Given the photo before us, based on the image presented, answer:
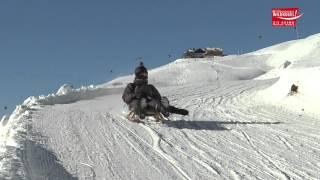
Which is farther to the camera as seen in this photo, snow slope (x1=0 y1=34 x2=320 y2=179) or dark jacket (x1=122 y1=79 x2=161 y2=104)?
dark jacket (x1=122 y1=79 x2=161 y2=104)

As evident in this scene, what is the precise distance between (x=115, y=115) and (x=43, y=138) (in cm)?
381

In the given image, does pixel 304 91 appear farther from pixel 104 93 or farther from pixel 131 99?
pixel 104 93

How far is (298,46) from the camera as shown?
149ft

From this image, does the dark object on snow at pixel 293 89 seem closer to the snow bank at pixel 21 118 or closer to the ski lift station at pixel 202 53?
the snow bank at pixel 21 118

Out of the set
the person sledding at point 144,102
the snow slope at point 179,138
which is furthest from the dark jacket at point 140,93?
the snow slope at point 179,138

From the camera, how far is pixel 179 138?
12.9 metres

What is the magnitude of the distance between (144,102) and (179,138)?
8.81ft

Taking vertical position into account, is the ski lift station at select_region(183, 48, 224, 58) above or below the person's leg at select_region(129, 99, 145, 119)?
above

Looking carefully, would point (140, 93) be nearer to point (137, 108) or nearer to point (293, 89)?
point (137, 108)

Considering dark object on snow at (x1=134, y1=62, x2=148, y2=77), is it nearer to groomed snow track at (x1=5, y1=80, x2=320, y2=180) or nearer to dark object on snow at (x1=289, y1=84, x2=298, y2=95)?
groomed snow track at (x1=5, y1=80, x2=320, y2=180)

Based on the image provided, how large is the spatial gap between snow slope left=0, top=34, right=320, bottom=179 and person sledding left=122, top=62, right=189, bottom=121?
0.32 m

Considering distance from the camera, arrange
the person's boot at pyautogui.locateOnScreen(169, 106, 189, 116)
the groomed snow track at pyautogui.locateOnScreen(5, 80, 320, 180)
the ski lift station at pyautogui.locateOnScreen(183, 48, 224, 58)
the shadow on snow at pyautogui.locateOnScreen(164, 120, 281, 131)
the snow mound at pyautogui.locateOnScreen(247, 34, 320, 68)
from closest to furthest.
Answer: the groomed snow track at pyautogui.locateOnScreen(5, 80, 320, 180) → the shadow on snow at pyautogui.locateOnScreen(164, 120, 281, 131) → the person's boot at pyautogui.locateOnScreen(169, 106, 189, 116) → the snow mound at pyautogui.locateOnScreen(247, 34, 320, 68) → the ski lift station at pyautogui.locateOnScreen(183, 48, 224, 58)

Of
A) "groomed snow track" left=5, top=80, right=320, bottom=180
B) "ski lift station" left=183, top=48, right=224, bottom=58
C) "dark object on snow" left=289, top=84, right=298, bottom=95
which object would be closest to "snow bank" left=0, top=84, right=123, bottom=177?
"groomed snow track" left=5, top=80, right=320, bottom=180

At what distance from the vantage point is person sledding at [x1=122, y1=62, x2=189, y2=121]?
15.1m
